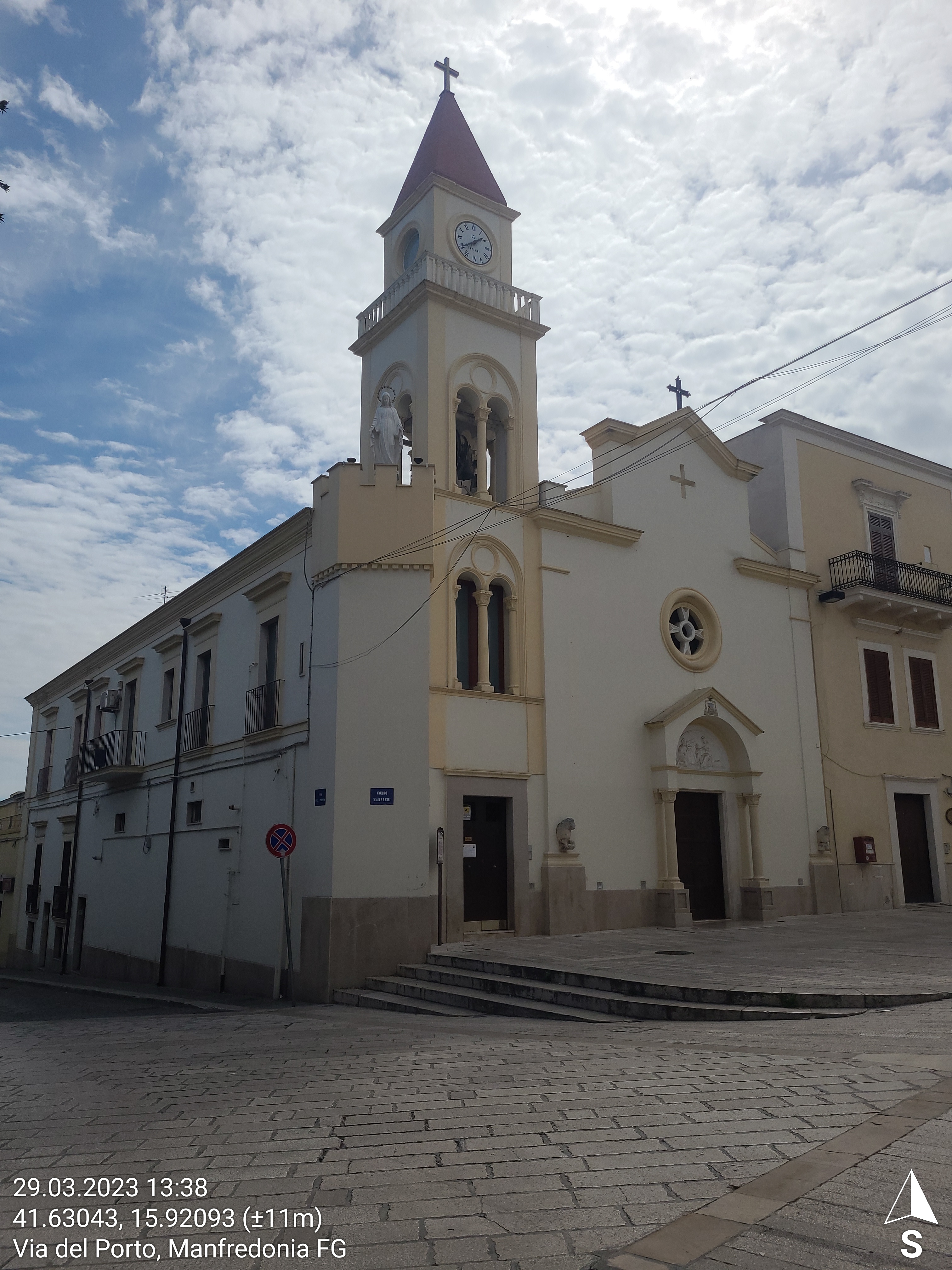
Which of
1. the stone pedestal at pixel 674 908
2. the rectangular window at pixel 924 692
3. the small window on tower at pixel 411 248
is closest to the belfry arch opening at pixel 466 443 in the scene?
the small window on tower at pixel 411 248

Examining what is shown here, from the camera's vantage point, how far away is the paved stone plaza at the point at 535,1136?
3.74 m

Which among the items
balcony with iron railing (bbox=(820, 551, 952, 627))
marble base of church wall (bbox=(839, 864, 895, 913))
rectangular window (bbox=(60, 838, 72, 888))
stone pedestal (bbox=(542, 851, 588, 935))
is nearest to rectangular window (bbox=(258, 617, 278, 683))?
stone pedestal (bbox=(542, 851, 588, 935))

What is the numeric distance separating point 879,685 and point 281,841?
1563 centimetres

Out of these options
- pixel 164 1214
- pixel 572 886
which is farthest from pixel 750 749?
pixel 164 1214

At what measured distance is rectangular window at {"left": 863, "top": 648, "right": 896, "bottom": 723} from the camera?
74.7ft

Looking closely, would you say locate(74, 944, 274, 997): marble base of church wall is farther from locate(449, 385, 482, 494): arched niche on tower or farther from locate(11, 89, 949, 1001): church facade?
locate(449, 385, 482, 494): arched niche on tower

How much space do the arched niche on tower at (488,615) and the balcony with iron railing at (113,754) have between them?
35.7 feet

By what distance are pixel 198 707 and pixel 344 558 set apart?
7.91 metres

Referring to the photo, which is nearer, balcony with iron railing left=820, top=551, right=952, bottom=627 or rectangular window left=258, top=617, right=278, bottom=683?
rectangular window left=258, top=617, right=278, bottom=683

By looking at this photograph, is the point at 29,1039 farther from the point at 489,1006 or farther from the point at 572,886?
the point at 572,886

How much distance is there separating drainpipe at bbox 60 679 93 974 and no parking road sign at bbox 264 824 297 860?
45.8ft

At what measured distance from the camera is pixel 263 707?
17375 mm

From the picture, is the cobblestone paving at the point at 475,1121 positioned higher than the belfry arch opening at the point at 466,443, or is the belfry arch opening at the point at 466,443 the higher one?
the belfry arch opening at the point at 466,443

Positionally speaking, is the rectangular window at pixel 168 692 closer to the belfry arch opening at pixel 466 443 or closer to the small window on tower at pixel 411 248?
the belfry arch opening at pixel 466 443
